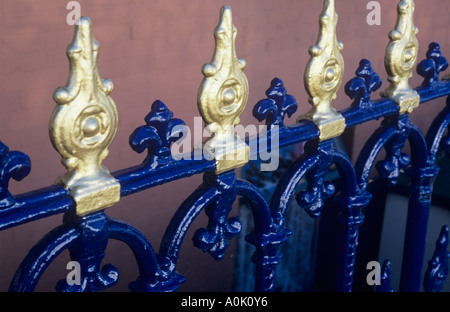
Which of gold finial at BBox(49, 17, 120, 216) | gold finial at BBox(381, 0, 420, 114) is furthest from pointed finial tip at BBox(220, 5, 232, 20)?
gold finial at BBox(381, 0, 420, 114)

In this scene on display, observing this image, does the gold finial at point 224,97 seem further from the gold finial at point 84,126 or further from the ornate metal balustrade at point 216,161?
the gold finial at point 84,126

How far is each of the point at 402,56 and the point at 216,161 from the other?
1.91 ft

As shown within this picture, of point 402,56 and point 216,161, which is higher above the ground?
point 402,56

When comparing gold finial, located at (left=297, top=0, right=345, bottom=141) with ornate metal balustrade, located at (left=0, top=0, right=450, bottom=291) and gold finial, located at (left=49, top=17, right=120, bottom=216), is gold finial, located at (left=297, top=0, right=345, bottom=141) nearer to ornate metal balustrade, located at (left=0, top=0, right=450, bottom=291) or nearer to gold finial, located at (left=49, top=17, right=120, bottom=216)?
ornate metal balustrade, located at (left=0, top=0, right=450, bottom=291)

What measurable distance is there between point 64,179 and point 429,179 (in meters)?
1.06

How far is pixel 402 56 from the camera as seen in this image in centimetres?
147

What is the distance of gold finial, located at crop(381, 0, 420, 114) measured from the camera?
4.80 feet

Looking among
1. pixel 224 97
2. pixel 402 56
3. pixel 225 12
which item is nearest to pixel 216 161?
pixel 224 97

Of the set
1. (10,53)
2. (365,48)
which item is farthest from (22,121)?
(365,48)

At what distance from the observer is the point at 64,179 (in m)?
0.98

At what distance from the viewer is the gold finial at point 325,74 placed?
1.28m

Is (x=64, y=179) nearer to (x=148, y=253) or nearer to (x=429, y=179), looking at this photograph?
(x=148, y=253)

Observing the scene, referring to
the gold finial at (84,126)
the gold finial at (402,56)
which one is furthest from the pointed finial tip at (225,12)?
the gold finial at (402,56)

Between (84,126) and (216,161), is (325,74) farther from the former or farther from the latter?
(84,126)
